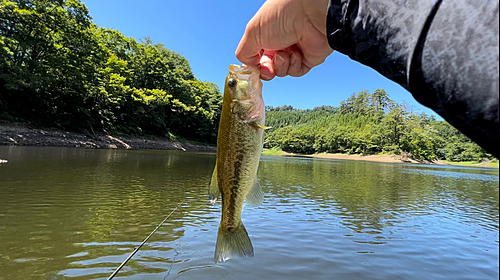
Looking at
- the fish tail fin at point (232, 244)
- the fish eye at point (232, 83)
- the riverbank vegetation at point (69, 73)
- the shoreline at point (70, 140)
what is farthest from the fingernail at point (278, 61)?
the riverbank vegetation at point (69, 73)

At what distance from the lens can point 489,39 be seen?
0.72 meters

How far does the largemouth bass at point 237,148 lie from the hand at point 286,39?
15cm

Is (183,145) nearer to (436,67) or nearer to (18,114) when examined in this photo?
(18,114)

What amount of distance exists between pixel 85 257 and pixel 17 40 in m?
31.8

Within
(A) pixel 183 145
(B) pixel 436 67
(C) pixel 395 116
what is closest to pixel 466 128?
(B) pixel 436 67

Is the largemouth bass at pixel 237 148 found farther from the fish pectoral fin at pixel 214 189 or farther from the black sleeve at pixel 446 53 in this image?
the black sleeve at pixel 446 53

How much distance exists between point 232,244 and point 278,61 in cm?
171

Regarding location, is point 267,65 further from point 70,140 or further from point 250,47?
point 70,140

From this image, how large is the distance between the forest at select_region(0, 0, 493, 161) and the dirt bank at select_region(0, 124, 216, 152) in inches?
58.9

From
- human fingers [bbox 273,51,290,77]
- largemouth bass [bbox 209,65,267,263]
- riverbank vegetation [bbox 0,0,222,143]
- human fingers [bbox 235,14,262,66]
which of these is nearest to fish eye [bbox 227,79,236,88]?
largemouth bass [bbox 209,65,267,263]

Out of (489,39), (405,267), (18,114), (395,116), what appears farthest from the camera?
(395,116)

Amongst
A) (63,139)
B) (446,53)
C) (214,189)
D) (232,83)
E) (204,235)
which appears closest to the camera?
(446,53)

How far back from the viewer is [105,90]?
4003cm

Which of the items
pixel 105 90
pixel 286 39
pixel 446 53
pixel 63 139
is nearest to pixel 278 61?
pixel 286 39
